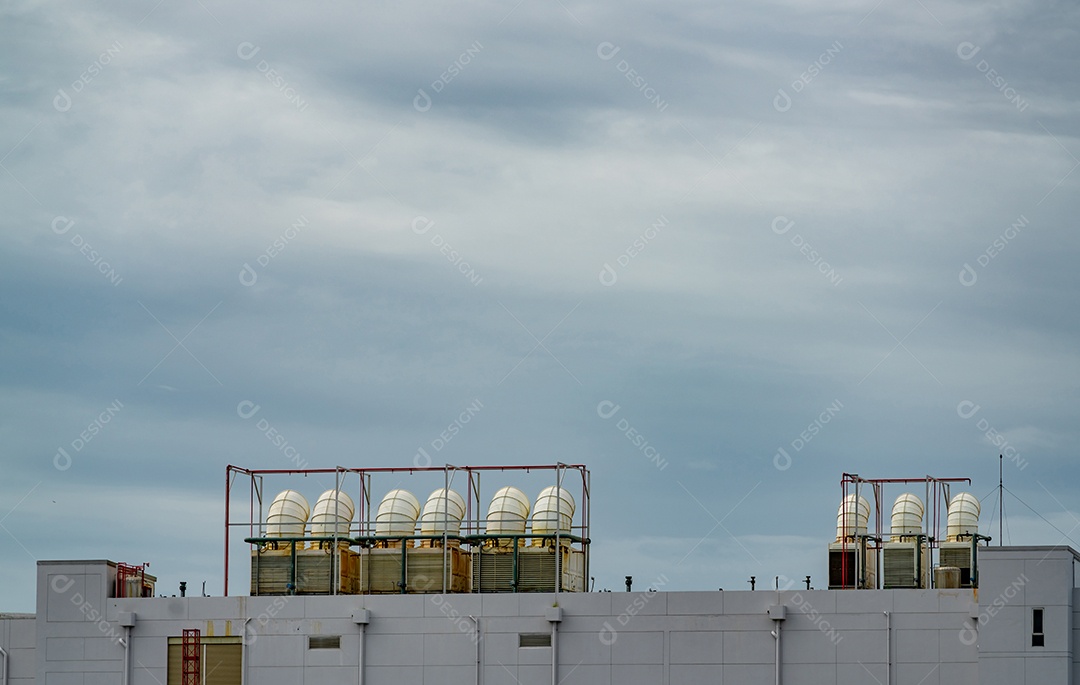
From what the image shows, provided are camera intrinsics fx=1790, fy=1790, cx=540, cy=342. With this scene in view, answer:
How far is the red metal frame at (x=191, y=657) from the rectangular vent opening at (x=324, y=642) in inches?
189

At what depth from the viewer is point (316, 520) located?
79.2 meters

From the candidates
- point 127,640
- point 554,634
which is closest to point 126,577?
point 127,640

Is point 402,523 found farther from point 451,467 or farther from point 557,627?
point 557,627

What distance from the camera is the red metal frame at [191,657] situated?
75000 mm

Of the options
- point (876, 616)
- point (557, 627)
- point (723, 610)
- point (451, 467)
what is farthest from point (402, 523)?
point (876, 616)

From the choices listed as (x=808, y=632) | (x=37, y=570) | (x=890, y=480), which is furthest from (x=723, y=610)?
(x=37, y=570)

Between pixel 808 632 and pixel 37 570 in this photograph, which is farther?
pixel 37 570

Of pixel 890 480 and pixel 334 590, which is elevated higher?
pixel 890 480

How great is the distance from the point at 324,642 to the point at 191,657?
5.74m

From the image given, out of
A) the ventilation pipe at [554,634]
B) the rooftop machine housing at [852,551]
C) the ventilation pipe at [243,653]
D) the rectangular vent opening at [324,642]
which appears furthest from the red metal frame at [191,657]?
the rooftop machine housing at [852,551]

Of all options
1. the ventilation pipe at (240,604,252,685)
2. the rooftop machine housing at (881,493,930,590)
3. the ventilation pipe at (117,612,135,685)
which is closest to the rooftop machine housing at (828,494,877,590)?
the rooftop machine housing at (881,493,930,590)

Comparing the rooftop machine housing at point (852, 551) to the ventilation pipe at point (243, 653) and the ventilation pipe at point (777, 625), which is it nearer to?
the ventilation pipe at point (777, 625)

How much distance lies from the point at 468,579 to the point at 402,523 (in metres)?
3.79

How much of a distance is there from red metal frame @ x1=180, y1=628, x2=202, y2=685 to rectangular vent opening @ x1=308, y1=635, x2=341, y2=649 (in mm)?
4804
